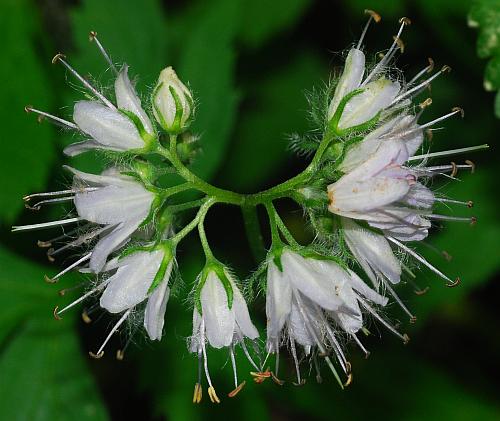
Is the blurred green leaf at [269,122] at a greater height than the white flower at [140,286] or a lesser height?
lesser

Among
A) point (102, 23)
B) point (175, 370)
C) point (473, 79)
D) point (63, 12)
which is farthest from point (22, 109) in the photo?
point (473, 79)

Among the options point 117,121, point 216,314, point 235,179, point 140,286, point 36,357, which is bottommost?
point 235,179

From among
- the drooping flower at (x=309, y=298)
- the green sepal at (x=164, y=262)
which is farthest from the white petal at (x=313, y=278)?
the green sepal at (x=164, y=262)

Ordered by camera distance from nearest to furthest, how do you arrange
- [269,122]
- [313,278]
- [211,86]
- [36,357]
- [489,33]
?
[313,278], [489,33], [36,357], [211,86], [269,122]

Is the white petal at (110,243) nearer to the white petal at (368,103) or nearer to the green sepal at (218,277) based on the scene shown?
the green sepal at (218,277)

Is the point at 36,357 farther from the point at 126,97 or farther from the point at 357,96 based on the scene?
the point at 357,96

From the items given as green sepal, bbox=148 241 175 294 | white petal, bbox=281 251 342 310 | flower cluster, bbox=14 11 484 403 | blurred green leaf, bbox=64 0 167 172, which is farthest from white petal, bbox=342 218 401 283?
blurred green leaf, bbox=64 0 167 172

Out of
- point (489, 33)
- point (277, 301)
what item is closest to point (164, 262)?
point (277, 301)
